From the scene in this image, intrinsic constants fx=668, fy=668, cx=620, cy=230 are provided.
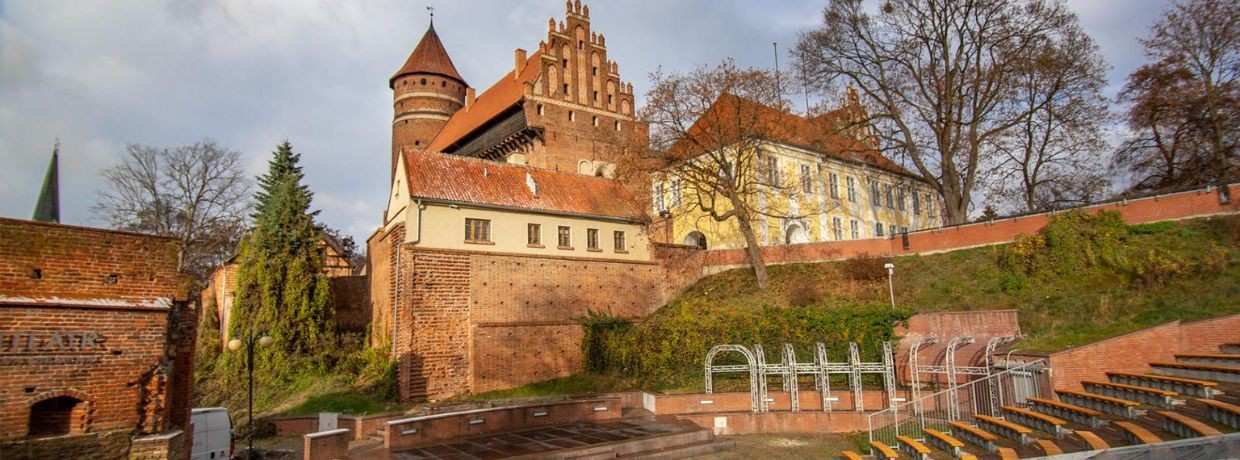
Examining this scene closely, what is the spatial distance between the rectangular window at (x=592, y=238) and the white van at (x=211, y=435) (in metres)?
14.0

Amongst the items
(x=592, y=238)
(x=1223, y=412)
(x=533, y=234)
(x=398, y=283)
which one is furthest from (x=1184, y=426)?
(x=398, y=283)

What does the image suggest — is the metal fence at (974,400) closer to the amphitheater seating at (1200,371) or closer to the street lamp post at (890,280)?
the amphitheater seating at (1200,371)

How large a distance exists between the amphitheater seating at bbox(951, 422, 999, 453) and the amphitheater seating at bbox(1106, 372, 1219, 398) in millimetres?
3038

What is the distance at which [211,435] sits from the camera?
15227mm

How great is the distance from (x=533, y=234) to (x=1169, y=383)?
61.0 ft

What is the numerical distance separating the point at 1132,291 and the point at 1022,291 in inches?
107

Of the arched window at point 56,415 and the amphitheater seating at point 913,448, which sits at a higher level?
the arched window at point 56,415

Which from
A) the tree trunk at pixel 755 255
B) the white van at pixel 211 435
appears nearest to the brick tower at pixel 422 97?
the tree trunk at pixel 755 255

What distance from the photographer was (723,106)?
27172 mm

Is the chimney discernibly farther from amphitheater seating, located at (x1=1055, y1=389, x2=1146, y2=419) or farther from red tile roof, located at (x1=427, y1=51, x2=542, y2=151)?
amphitheater seating, located at (x1=1055, y1=389, x2=1146, y2=419)

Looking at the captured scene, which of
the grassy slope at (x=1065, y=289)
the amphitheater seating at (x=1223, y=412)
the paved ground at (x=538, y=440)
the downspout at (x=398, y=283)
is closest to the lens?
the amphitheater seating at (x=1223, y=412)

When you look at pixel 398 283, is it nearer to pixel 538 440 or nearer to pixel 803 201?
pixel 538 440

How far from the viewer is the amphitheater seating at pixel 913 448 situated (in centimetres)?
1097

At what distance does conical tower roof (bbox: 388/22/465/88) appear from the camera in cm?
4800
